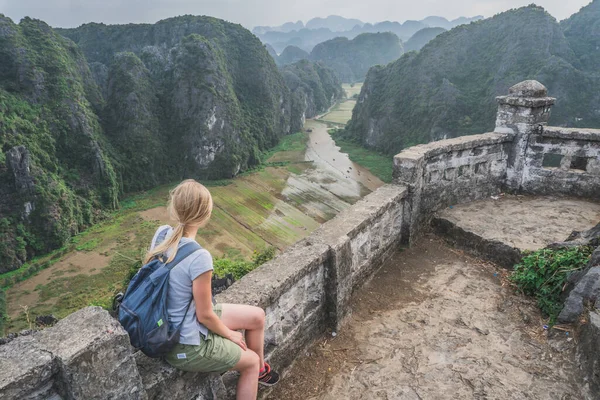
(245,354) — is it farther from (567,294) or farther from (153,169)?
(153,169)

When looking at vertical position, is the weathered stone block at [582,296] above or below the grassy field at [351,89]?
above

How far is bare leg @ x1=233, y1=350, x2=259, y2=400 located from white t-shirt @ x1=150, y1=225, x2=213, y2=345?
0.42m

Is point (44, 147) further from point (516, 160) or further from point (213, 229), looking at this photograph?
point (516, 160)

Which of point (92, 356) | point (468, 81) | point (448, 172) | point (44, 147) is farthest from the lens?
point (468, 81)

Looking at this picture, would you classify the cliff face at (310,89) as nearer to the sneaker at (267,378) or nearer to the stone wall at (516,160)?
the stone wall at (516,160)

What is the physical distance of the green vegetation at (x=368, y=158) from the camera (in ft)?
190

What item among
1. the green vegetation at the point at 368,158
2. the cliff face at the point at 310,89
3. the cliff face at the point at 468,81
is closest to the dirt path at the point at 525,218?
the green vegetation at the point at 368,158

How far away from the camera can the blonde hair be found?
7.88 ft

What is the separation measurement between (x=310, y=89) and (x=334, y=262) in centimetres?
10618

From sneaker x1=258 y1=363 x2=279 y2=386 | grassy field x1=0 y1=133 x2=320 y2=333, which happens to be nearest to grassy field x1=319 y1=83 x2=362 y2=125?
grassy field x1=0 y1=133 x2=320 y2=333

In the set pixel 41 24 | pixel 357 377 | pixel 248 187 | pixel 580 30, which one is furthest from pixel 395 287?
pixel 580 30

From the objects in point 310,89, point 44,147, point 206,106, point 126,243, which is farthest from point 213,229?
Answer: point 310,89

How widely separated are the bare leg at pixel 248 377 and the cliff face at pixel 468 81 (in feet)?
198

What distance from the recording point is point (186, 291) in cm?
240
